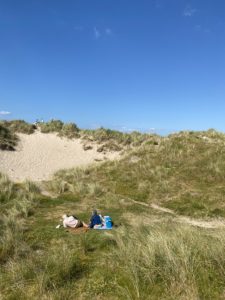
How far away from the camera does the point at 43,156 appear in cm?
3003

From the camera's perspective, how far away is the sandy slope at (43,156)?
2650 cm

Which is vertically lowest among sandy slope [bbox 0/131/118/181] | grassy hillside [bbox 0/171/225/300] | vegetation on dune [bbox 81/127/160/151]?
grassy hillside [bbox 0/171/225/300]

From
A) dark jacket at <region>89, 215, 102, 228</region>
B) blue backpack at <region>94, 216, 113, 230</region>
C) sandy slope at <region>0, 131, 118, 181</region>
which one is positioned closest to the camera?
blue backpack at <region>94, 216, 113, 230</region>

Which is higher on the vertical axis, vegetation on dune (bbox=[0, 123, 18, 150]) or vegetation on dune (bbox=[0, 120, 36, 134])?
vegetation on dune (bbox=[0, 120, 36, 134])

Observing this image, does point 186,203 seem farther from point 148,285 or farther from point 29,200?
point 148,285

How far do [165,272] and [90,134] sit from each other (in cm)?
2861

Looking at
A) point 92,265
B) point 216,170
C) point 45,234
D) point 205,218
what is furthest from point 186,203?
point 92,265

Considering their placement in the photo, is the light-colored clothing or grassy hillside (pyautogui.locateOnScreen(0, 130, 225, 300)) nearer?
grassy hillside (pyautogui.locateOnScreen(0, 130, 225, 300))

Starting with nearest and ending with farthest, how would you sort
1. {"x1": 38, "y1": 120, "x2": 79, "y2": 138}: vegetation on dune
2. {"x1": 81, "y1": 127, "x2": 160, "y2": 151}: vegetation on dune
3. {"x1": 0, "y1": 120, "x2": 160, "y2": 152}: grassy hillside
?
{"x1": 81, "y1": 127, "x2": 160, "y2": 151}: vegetation on dune → {"x1": 0, "y1": 120, "x2": 160, "y2": 152}: grassy hillside → {"x1": 38, "y1": 120, "x2": 79, "y2": 138}: vegetation on dune

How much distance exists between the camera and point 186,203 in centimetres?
1611

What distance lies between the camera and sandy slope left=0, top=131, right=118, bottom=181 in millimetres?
26500

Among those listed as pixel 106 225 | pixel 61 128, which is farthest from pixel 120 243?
pixel 61 128

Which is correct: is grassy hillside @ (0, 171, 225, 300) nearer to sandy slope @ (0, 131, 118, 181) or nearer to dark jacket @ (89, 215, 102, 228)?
dark jacket @ (89, 215, 102, 228)

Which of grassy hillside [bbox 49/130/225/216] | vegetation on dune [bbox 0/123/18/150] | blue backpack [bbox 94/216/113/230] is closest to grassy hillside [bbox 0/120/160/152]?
vegetation on dune [bbox 0/123/18/150]
